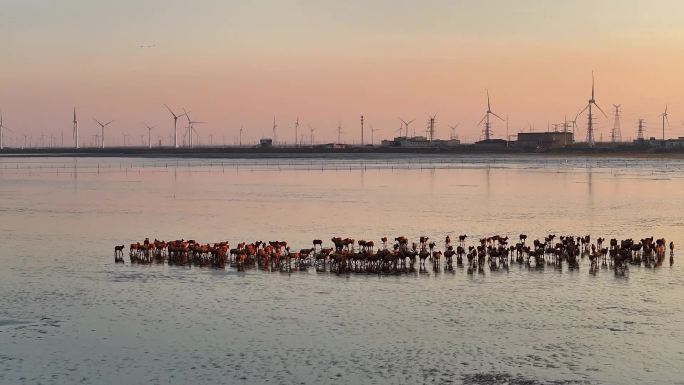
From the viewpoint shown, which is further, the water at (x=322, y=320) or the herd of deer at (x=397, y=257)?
the herd of deer at (x=397, y=257)

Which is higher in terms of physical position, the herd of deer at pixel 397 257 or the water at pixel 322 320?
the herd of deer at pixel 397 257

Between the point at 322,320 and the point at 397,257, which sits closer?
the point at 322,320

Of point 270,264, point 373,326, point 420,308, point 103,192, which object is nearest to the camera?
point 373,326

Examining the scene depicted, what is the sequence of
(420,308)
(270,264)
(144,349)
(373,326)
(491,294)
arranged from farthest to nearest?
(270,264) → (491,294) → (420,308) → (373,326) → (144,349)

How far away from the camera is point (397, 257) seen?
102 ft

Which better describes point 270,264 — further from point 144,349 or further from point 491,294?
point 144,349

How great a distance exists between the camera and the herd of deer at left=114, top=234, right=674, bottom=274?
102 ft

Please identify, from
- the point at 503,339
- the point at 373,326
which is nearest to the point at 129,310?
the point at 373,326

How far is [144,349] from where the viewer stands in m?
19.8

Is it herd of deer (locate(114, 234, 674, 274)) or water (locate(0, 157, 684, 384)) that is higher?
herd of deer (locate(114, 234, 674, 274))

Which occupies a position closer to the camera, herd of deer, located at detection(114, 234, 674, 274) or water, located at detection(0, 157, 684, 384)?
water, located at detection(0, 157, 684, 384)

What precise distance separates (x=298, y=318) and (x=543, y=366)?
7.22m

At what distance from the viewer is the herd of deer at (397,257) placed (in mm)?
30984

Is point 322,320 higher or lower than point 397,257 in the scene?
lower
